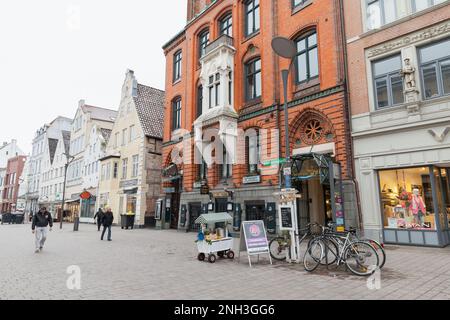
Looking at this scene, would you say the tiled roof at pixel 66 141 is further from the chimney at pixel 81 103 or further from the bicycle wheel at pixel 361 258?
the bicycle wheel at pixel 361 258

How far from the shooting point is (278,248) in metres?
9.92

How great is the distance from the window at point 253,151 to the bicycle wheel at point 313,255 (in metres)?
10.5

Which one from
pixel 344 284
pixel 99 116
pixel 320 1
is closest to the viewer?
pixel 344 284

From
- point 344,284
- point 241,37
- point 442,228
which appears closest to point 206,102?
point 241,37

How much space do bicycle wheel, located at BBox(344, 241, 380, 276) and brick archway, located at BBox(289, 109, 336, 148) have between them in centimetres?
831

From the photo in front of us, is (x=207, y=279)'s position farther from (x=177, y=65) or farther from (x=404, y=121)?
(x=177, y=65)

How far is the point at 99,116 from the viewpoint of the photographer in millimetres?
44938

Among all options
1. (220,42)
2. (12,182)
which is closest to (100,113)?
(220,42)

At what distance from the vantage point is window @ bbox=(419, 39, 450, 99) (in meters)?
12.3

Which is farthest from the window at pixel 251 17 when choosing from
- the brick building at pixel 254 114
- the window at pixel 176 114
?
the window at pixel 176 114

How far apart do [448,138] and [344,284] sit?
8502 millimetres

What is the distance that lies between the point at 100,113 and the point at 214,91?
29.9 meters

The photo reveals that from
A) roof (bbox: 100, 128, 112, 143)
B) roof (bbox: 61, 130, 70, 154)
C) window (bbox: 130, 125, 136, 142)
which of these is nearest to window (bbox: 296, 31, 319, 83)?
window (bbox: 130, 125, 136, 142)

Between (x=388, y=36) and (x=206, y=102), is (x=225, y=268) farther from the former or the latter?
(x=206, y=102)
